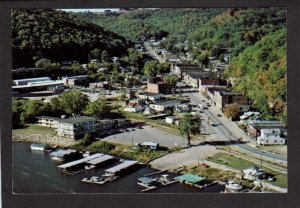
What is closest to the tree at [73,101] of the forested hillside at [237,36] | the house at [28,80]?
the house at [28,80]

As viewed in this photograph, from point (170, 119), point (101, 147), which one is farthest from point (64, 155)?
point (170, 119)

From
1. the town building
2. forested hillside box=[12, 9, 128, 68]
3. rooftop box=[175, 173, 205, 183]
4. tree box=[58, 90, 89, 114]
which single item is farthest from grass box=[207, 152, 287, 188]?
the town building

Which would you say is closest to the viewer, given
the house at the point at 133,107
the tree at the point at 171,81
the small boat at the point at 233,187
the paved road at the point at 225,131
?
the small boat at the point at 233,187

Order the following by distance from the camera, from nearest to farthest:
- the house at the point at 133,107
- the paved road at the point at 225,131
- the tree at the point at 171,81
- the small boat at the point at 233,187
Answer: the small boat at the point at 233,187 < the paved road at the point at 225,131 < the house at the point at 133,107 < the tree at the point at 171,81

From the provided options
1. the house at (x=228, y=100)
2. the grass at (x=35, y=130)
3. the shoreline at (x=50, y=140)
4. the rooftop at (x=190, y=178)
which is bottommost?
the rooftop at (x=190, y=178)

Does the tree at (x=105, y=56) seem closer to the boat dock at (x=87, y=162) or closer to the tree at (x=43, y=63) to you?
the tree at (x=43, y=63)

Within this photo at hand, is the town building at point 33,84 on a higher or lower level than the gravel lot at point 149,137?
higher

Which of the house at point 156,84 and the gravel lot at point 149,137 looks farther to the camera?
the house at point 156,84

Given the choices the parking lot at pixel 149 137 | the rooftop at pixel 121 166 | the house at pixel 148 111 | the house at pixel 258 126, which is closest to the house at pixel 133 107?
the house at pixel 148 111
